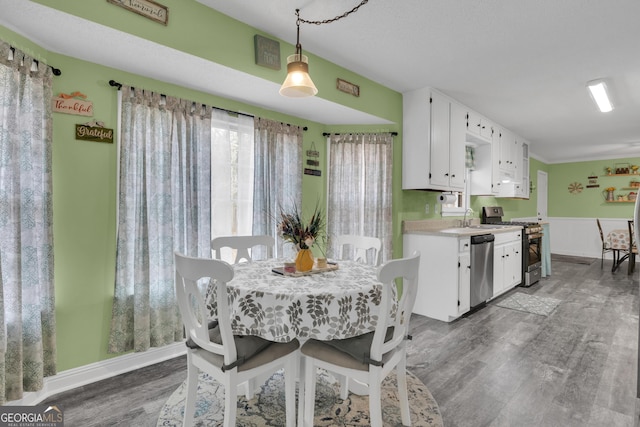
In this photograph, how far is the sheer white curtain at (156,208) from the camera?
2.24m

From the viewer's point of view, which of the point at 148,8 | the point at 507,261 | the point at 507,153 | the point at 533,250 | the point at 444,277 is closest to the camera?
the point at 148,8

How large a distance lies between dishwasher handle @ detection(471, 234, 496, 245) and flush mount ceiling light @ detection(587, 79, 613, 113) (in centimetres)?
185

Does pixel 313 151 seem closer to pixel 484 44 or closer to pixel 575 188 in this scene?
pixel 484 44

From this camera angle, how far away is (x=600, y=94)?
343 cm

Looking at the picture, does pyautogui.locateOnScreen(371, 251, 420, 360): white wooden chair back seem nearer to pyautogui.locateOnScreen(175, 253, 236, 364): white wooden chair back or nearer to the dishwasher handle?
pyautogui.locateOnScreen(175, 253, 236, 364): white wooden chair back

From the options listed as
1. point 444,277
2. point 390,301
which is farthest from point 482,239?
point 390,301

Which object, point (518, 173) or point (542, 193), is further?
point (542, 193)

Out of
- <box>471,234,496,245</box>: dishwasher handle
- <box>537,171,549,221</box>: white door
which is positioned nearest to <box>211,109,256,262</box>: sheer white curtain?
<box>471,234,496,245</box>: dishwasher handle

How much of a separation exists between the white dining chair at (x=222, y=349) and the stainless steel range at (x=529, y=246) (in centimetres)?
441

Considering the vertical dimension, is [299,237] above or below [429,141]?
below

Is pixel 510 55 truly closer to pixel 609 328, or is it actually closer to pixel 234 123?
pixel 234 123

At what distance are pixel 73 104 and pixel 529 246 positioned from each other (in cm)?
568

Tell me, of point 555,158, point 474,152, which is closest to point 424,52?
point 474,152

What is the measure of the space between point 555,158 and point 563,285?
446 cm
